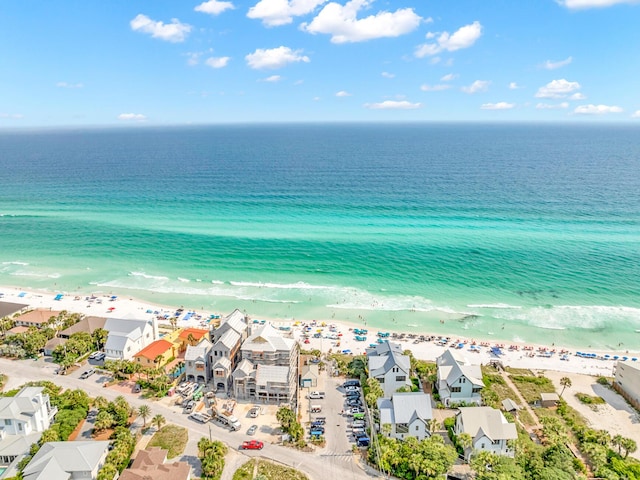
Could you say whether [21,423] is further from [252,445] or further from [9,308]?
[9,308]

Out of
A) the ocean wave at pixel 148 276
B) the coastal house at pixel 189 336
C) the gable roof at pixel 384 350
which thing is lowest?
the coastal house at pixel 189 336

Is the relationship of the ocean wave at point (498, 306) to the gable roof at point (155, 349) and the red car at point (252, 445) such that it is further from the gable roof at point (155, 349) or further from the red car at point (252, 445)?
the gable roof at point (155, 349)

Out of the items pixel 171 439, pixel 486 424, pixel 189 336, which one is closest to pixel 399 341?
pixel 486 424

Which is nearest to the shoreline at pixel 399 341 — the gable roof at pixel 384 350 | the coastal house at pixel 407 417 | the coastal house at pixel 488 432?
the gable roof at pixel 384 350

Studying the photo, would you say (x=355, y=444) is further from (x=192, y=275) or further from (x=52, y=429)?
(x=192, y=275)

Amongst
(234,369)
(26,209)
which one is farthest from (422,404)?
(26,209)

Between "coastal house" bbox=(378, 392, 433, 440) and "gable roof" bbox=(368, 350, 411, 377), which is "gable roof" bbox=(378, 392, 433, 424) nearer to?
"coastal house" bbox=(378, 392, 433, 440)

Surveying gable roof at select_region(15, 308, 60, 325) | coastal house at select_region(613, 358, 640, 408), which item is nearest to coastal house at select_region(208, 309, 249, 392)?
gable roof at select_region(15, 308, 60, 325)
